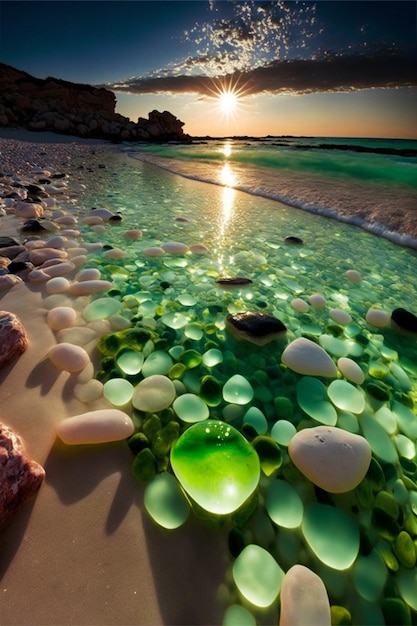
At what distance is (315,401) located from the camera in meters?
1.22

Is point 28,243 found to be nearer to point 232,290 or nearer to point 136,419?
point 232,290

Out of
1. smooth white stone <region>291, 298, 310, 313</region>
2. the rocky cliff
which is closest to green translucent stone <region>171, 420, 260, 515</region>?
smooth white stone <region>291, 298, 310, 313</region>

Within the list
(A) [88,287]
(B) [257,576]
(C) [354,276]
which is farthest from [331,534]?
(C) [354,276]

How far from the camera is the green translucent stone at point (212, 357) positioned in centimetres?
136

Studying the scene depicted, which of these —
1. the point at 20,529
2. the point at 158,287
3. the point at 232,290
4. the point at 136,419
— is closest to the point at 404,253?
the point at 232,290

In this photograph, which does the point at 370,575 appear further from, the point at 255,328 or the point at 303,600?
the point at 255,328

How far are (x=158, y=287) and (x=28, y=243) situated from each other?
1.45 m

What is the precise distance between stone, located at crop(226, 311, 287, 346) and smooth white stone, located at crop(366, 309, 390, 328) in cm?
64

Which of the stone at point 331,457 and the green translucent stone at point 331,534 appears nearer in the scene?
the green translucent stone at point 331,534

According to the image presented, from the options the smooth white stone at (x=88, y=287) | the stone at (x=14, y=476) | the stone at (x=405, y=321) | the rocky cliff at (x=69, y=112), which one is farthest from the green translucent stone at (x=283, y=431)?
the rocky cliff at (x=69, y=112)

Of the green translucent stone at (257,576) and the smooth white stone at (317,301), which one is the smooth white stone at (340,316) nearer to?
the smooth white stone at (317,301)

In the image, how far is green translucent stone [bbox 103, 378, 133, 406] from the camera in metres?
1.17

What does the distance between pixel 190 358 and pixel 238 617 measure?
33.7 inches

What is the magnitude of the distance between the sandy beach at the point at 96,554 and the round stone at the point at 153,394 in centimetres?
17
